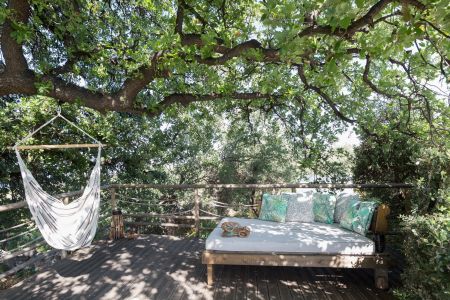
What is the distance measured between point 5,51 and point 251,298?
3.50 m

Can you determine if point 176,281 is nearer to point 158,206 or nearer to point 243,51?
point 243,51

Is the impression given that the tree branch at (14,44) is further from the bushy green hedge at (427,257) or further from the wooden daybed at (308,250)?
the bushy green hedge at (427,257)

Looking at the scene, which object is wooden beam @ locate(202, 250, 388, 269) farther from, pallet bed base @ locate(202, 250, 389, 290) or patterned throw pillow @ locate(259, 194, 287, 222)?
patterned throw pillow @ locate(259, 194, 287, 222)

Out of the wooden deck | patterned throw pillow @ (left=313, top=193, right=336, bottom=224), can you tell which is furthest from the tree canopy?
the wooden deck

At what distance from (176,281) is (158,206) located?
5.55m

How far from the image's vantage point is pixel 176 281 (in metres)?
2.98

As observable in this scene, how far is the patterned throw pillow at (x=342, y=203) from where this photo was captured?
3.46 m

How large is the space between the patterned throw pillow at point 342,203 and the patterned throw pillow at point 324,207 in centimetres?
5

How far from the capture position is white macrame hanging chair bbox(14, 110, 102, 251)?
2.96m

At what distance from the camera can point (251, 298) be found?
2.60 metres

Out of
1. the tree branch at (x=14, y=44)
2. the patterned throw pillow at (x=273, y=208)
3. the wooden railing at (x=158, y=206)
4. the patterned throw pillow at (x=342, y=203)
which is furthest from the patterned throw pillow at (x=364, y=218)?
the tree branch at (x=14, y=44)

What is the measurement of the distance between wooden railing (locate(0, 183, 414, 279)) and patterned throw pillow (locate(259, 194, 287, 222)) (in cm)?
44

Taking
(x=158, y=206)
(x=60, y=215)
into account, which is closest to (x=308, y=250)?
(x=60, y=215)

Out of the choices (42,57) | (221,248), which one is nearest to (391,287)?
(221,248)
